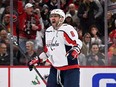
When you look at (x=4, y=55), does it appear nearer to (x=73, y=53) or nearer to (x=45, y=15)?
(x=45, y=15)

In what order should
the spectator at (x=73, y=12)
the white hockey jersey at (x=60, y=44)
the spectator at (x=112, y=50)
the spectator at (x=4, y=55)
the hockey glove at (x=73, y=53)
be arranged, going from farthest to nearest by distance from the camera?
the spectator at (x=73, y=12), the spectator at (x=112, y=50), the spectator at (x=4, y=55), the white hockey jersey at (x=60, y=44), the hockey glove at (x=73, y=53)

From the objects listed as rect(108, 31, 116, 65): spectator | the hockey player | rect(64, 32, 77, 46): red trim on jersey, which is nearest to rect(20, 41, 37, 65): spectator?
rect(108, 31, 116, 65): spectator

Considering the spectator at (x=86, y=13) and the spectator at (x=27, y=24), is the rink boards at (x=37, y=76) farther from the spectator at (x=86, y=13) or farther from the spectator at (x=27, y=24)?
the spectator at (x=86, y=13)

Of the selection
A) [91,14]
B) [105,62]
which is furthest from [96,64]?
[91,14]

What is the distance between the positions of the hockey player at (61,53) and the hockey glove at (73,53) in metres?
0.13

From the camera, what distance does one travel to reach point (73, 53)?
6.39 meters

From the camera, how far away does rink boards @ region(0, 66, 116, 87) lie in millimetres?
8094

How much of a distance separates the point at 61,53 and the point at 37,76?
1.57m

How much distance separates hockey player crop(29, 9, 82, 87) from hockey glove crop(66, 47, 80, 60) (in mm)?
126

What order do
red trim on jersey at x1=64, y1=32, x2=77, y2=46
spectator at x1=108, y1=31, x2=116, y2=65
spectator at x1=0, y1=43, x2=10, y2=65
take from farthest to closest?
spectator at x1=108, y1=31, x2=116, y2=65
spectator at x1=0, y1=43, x2=10, y2=65
red trim on jersey at x1=64, y1=32, x2=77, y2=46

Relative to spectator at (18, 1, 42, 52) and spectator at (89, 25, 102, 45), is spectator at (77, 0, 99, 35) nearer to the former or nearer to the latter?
spectator at (89, 25, 102, 45)

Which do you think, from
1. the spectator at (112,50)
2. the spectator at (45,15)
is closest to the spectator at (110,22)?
the spectator at (112,50)

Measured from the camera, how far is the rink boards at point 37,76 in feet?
26.6

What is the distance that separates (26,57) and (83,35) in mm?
958
